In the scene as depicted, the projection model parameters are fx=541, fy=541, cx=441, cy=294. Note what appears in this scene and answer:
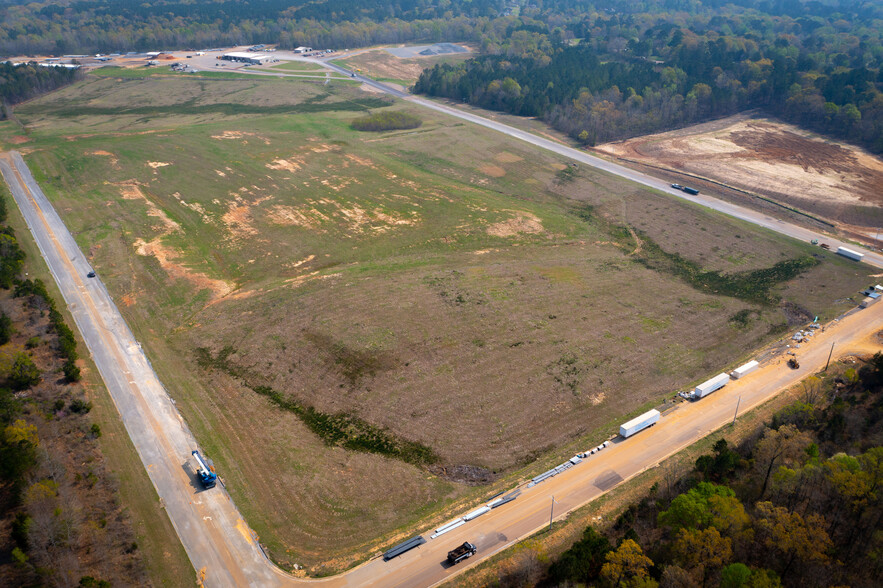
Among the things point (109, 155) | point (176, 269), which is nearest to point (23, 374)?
point (176, 269)

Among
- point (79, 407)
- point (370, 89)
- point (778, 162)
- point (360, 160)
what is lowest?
point (79, 407)

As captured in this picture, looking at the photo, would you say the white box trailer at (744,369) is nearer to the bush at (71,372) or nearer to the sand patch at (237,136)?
the bush at (71,372)

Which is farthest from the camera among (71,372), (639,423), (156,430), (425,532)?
(71,372)

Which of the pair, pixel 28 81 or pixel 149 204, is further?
pixel 28 81

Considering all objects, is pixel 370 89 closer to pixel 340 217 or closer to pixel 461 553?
pixel 340 217

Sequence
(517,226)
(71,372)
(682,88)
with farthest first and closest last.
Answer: (682,88), (517,226), (71,372)

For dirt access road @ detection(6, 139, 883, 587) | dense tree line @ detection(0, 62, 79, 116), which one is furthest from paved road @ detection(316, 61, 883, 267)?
dense tree line @ detection(0, 62, 79, 116)

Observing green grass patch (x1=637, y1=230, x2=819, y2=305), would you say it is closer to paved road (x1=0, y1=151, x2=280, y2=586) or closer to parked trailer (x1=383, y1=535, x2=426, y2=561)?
parked trailer (x1=383, y1=535, x2=426, y2=561)

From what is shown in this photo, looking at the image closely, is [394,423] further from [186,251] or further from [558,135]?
[558,135]
